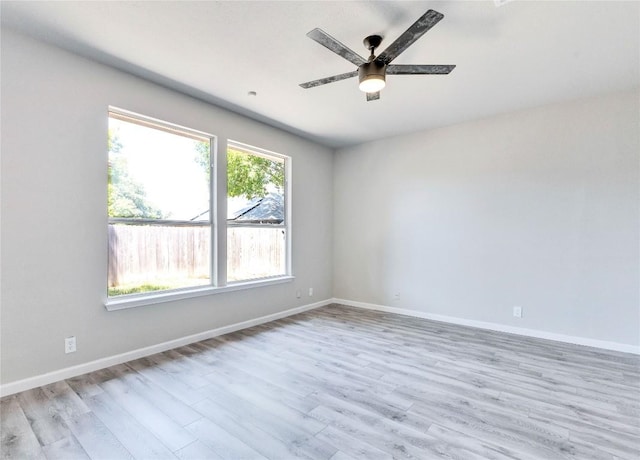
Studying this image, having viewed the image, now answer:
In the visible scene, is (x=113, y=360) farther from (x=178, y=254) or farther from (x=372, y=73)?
(x=372, y=73)

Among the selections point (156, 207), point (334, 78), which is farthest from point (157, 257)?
point (334, 78)

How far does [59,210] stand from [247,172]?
2.13 metres

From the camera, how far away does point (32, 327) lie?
7.89 ft

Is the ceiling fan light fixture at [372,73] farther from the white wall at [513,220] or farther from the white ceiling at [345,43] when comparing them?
the white wall at [513,220]

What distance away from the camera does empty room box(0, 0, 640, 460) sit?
2.04 m

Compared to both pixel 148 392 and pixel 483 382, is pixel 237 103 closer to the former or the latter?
pixel 148 392

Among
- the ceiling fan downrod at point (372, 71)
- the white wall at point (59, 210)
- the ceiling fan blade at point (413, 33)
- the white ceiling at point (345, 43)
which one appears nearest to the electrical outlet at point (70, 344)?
the white wall at point (59, 210)

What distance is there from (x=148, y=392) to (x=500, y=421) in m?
2.56

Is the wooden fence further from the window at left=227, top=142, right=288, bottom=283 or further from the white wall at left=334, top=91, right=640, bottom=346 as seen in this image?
the white wall at left=334, top=91, right=640, bottom=346

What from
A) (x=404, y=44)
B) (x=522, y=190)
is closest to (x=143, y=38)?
(x=404, y=44)

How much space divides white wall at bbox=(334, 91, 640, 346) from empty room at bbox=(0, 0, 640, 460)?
2cm

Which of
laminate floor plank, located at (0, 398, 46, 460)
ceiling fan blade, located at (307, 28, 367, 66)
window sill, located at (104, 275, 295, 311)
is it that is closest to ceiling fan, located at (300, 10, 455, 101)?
ceiling fan blade, located at (307, 28, 367, 66)

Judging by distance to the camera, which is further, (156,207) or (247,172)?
(247,172)

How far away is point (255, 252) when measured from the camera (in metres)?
4.34
